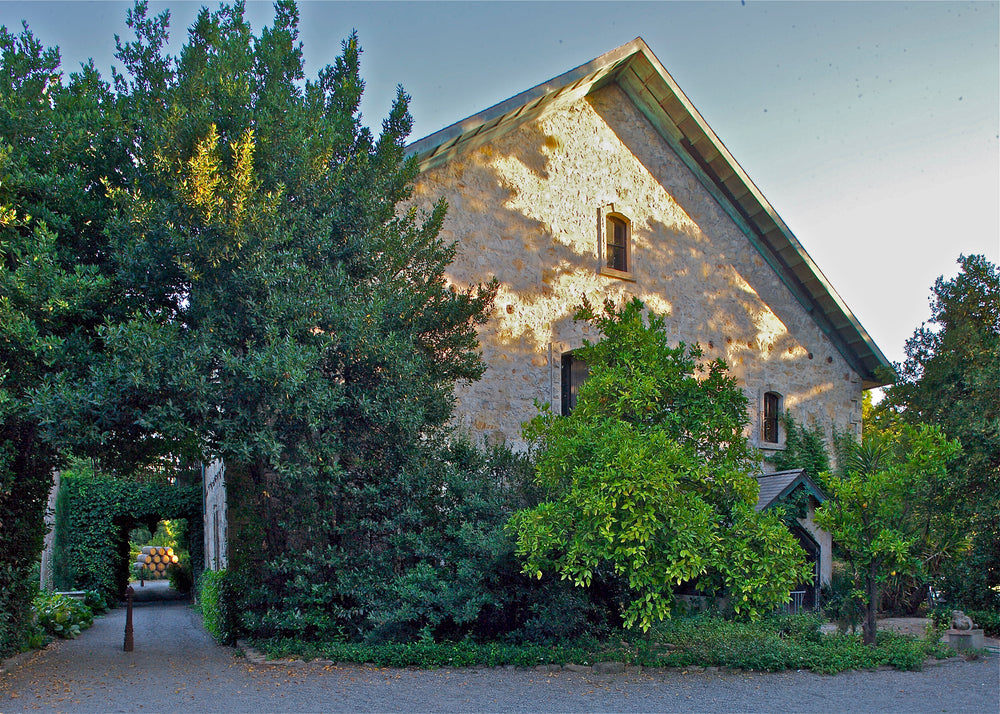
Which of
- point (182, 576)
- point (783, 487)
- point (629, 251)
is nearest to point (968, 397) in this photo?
point (783, 487)

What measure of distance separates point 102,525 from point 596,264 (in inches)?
672

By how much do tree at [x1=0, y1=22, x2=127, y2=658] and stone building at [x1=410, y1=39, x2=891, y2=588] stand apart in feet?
18.2

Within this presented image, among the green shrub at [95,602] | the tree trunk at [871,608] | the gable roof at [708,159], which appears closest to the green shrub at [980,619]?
the tree trunk at [871,608]

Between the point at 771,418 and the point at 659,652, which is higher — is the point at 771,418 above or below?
above

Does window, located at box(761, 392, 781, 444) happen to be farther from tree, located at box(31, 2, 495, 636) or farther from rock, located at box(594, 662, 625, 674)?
rock, located at box(594, 662, 625, 674)

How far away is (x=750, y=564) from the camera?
29.7 feet

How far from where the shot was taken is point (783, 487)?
14930 mm

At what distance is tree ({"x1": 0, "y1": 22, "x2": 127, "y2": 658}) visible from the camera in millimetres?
8945

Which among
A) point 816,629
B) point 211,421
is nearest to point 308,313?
point 211,421

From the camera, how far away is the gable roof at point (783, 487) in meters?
14.6

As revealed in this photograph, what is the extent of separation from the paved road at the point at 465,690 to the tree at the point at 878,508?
4.30 ft

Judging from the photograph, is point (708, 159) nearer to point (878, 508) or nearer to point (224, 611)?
point (878, 508)

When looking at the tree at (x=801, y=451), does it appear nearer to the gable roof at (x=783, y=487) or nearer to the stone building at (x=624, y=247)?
the stone building at (x=624, y=247)

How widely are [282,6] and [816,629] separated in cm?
1185
